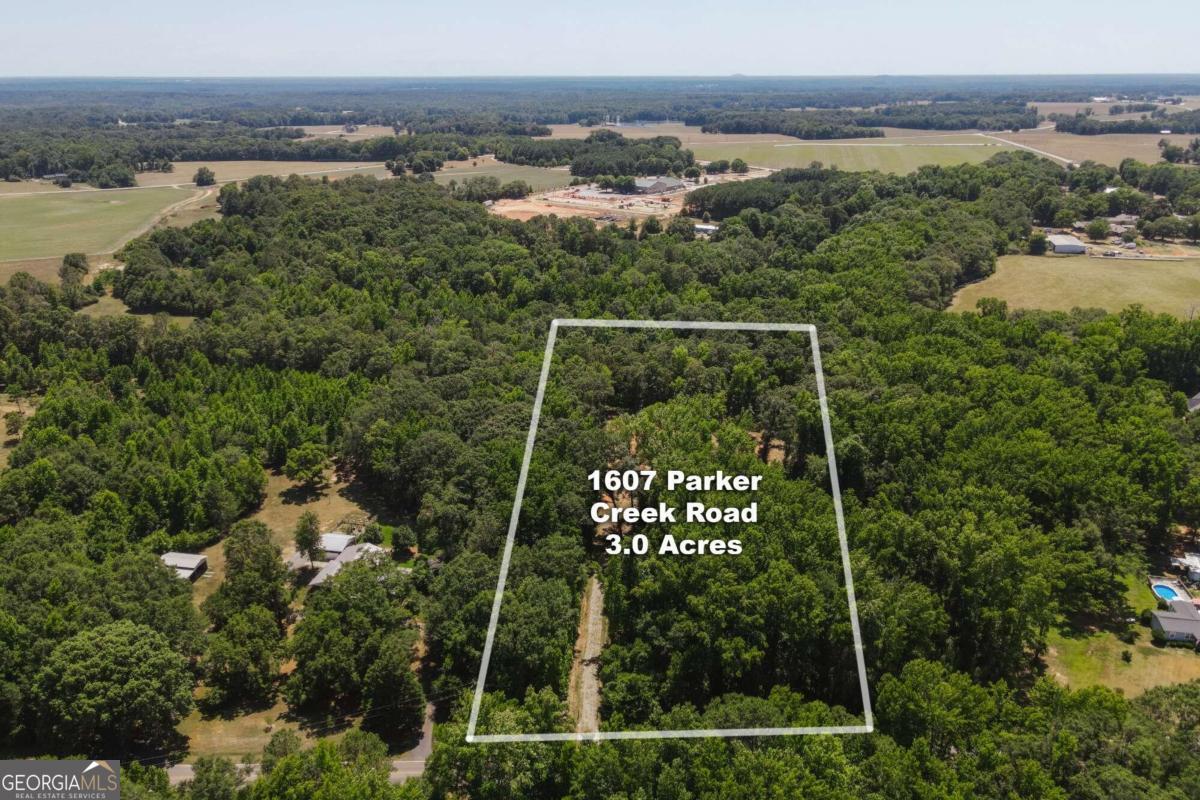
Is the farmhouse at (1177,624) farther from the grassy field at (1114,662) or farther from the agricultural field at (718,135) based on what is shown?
the agricultural field at (718,135)

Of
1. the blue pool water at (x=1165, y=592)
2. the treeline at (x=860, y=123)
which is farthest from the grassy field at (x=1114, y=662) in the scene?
the treeline at (x=860, y=123)

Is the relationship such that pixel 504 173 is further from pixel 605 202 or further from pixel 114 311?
pixel 114 311

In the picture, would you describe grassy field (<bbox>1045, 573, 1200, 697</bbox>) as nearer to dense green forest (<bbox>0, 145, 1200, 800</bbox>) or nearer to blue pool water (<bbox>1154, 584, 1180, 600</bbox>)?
dense green forest (<bbox>0, 145, 1200, 800</bbox>)

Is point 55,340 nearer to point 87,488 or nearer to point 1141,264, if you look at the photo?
point 87,488

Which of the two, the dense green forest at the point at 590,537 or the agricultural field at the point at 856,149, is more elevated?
the agricultural field at the point at 856,149

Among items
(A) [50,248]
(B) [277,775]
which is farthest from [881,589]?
(A) [50,248]

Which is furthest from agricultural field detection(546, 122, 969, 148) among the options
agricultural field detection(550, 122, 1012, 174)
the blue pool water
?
the blue pool water
